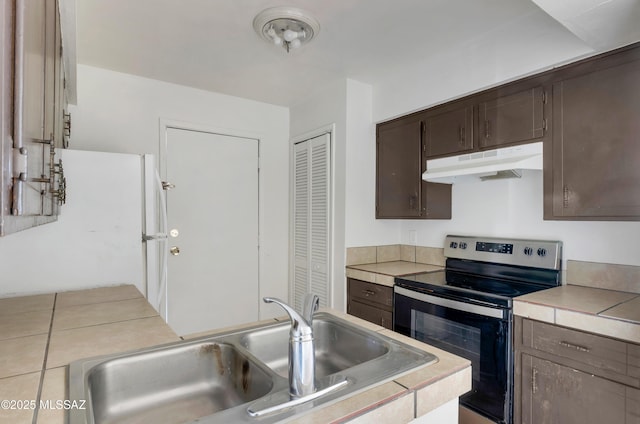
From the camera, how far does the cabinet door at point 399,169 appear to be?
2.58 m

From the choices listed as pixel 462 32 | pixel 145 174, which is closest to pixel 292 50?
pixel 462 32

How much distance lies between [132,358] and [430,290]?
1.66 meters

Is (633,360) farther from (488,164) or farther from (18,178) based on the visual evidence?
(18,178)

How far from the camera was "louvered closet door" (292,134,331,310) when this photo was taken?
294cm

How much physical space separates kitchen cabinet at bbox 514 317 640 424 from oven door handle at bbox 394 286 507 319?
0.10 m

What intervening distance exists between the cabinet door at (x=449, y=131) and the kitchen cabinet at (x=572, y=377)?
3.77 ft

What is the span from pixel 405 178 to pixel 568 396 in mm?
1624

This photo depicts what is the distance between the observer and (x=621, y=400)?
136 cm

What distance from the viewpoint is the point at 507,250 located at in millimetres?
2256

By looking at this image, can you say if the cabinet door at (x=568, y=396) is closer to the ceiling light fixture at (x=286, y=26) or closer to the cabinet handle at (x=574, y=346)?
the cabinet handle at (x=574, y=346)

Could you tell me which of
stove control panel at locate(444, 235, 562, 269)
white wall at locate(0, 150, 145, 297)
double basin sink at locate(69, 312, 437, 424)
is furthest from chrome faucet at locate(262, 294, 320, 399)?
stove control panel at locate(444, 235, 562, 269)

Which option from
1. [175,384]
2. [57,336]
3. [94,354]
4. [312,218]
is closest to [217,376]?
[175,384]

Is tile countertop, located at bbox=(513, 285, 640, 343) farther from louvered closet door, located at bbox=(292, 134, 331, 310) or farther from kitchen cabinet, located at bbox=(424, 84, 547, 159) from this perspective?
louvered closet door, located at bbox=(292, 134, 331, 310)

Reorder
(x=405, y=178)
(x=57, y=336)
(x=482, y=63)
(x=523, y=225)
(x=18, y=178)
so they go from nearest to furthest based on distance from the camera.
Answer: (x=18, y=178) < (x=57, y=336) < (x=482, y=63) < (x=523, y=225) < (x=405, y=178)
